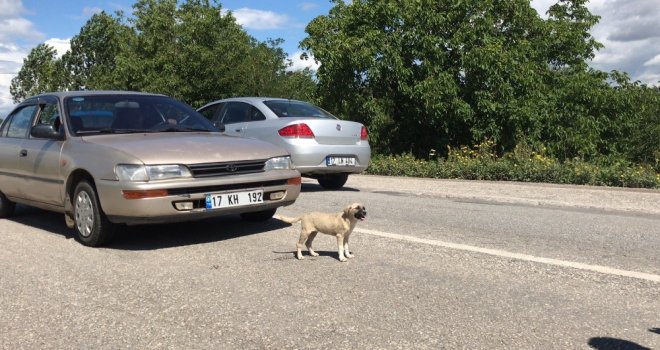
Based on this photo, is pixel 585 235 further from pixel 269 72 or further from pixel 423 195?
pixel 269 72

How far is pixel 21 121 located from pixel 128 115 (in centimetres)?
164

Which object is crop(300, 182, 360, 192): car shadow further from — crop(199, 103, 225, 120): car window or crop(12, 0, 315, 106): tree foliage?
crop(12, 0, 315, 106): tree foliage

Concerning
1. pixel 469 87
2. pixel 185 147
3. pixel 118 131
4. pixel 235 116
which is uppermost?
pixel 469 87

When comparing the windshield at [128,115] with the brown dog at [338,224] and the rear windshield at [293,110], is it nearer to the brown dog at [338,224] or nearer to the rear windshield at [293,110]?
the brown dog at [338,224]

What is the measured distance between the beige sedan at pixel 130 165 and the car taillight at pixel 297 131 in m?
2.20

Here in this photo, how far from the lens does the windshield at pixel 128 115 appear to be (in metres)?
6.01

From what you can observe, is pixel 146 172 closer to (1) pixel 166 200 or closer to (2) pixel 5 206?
(1) pixel 166 200

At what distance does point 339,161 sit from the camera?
9172mm

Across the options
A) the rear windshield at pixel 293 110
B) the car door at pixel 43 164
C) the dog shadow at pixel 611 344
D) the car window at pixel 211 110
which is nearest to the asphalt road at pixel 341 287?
the dog shadow at pixel 611 344

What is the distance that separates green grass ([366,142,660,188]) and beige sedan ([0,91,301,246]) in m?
7.26

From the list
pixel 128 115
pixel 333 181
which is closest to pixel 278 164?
pixel 128 115

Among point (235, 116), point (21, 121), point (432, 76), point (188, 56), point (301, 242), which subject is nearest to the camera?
point (301, 242)

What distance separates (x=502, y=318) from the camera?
3.44 m

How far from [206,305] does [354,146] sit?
5.93 m
